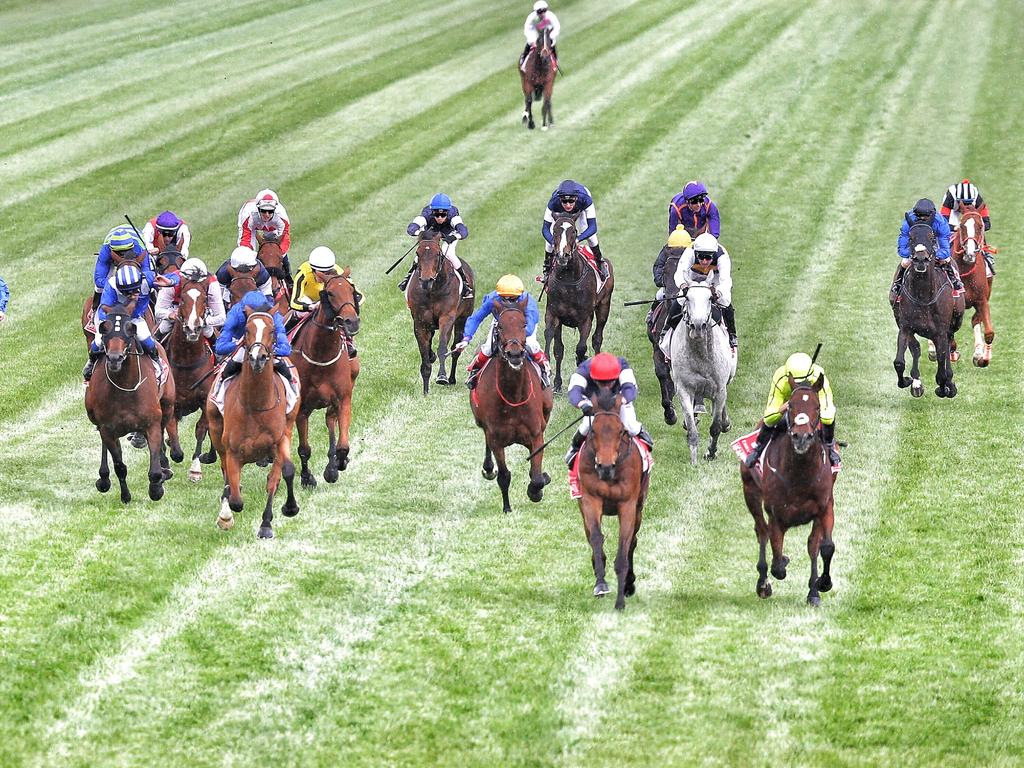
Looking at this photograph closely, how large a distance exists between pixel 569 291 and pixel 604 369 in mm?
7977

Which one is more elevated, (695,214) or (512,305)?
(512,305)

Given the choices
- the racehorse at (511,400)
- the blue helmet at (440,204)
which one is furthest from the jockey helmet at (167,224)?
the racehorse at (511,400)

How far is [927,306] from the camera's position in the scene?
21078mm

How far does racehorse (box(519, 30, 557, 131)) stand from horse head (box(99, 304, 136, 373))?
20.8m

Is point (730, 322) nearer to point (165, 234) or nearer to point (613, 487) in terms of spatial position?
point (613, 487)

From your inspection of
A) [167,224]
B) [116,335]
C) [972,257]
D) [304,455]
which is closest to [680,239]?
[972,257]

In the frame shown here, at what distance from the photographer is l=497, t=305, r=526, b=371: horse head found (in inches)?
618

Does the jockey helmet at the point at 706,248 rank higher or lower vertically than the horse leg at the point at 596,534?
higher

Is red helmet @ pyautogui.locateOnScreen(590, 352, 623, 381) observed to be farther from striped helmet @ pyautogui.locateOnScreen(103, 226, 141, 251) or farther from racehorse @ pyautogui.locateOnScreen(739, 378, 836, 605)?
striped helmet @ pyautogui.locateOnScreen(103, 226, 141, 251)

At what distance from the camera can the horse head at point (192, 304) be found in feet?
57.3

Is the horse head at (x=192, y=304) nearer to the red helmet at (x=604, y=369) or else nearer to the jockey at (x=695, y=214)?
the red helmet at (x=604, y=369)

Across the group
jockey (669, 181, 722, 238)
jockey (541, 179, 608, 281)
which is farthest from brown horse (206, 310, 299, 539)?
jockey (669, 181, 722, 238)

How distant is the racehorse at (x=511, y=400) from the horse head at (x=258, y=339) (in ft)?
7.81

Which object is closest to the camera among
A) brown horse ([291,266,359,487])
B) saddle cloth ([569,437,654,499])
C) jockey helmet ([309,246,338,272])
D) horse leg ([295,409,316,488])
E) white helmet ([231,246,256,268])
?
saddle cloth ([569,437,654,499])
